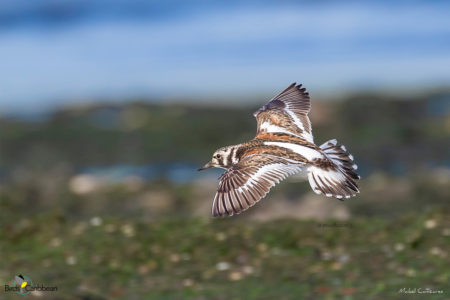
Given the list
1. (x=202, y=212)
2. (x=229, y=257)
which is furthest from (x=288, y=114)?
(x=202, y=212)

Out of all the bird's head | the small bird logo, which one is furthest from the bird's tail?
the small bird logo

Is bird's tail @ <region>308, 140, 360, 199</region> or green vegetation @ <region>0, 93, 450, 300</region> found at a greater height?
green vegetation @ <region>0, 93, 450, 300</region>

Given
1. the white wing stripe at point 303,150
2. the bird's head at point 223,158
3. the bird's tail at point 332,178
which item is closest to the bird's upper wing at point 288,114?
the white wing stripe at point 303,150

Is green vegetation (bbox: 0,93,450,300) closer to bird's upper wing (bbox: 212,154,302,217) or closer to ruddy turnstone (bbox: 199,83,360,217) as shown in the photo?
ruddy turnstone (bbox: 199,83,360,217)

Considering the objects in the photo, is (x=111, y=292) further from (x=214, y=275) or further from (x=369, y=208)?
(x=369, y=208)

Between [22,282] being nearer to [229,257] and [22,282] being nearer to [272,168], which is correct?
[229,257]

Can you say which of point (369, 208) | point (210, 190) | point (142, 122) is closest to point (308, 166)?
point (369, 208)
